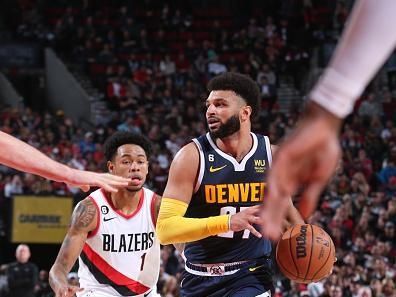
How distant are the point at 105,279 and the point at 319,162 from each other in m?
4.79

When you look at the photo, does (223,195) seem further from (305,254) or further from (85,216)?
(85,216)

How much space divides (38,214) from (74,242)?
9.22 m

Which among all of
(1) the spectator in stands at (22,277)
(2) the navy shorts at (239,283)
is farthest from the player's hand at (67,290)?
(1) the spectator in stands at (22,277)

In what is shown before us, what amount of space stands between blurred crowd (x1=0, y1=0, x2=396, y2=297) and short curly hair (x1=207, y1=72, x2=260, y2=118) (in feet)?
20.0

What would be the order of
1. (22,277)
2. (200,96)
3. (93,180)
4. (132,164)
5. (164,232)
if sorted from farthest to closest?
(200,96), (22,277), (132,164), (164,232), (93,180)

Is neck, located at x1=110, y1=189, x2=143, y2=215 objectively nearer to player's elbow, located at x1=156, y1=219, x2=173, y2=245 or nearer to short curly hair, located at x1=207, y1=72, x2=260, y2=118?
player's elbow, located at x1=156, y1=219, x2=173, y2=245

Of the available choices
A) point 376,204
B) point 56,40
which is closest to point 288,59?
point 56,40

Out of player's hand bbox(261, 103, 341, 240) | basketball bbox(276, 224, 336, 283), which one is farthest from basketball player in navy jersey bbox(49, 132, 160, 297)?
player's hand bbox(261, 103, 341, 240)

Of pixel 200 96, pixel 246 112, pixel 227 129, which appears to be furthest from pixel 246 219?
pixel 200 96

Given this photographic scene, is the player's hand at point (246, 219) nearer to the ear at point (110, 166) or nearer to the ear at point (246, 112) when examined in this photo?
the ear at point (246, 112)

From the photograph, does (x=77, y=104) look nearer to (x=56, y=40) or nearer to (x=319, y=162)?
(x=56, y=40)

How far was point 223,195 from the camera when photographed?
587 centimetres

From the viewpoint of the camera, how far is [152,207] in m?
6.74

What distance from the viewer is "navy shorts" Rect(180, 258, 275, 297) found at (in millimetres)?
5852
